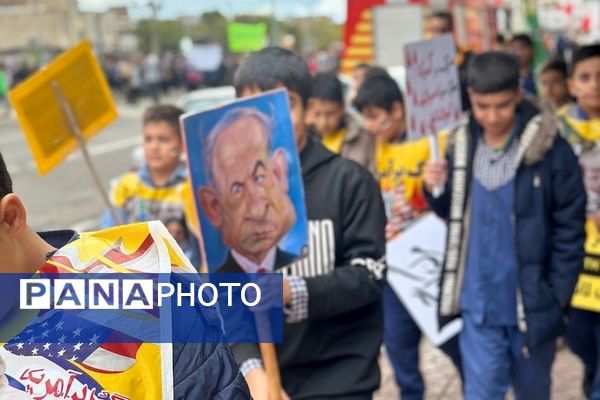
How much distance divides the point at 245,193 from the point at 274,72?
15.2 inches

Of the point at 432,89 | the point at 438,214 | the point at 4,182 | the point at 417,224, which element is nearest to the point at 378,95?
the point at 417,224

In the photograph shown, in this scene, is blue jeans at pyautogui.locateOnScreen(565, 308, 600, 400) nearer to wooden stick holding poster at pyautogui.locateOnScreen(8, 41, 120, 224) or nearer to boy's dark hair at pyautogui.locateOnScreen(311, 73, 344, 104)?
boy's dark hair at pyautogui.locateOnScreen(311, 73, 344, 104)

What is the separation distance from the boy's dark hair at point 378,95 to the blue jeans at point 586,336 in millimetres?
1444

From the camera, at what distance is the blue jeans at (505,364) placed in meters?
4.70

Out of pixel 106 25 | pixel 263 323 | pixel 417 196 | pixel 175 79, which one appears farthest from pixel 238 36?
pixel 106 25

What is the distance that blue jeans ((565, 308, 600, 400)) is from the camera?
18.4 feet

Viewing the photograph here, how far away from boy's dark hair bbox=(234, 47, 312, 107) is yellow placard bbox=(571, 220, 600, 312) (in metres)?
2.46

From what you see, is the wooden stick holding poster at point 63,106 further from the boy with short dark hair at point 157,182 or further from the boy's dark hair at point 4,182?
the boy's dark hair at point 4,182

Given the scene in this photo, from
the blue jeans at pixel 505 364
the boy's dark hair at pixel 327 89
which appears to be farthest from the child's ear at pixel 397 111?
the blue jeans at pixel 505 364

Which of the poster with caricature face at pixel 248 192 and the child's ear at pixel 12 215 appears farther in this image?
the poster with caricature face at pixel 248 192

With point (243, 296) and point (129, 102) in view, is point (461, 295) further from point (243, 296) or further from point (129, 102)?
point (129, 102)

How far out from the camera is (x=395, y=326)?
5.92 m

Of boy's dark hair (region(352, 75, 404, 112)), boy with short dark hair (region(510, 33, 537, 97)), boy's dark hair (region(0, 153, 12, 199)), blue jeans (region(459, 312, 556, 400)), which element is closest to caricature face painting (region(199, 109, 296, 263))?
boy's dark hair (region(0, 153, 12, 199))

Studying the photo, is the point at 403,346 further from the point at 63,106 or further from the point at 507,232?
the point at 63,106
